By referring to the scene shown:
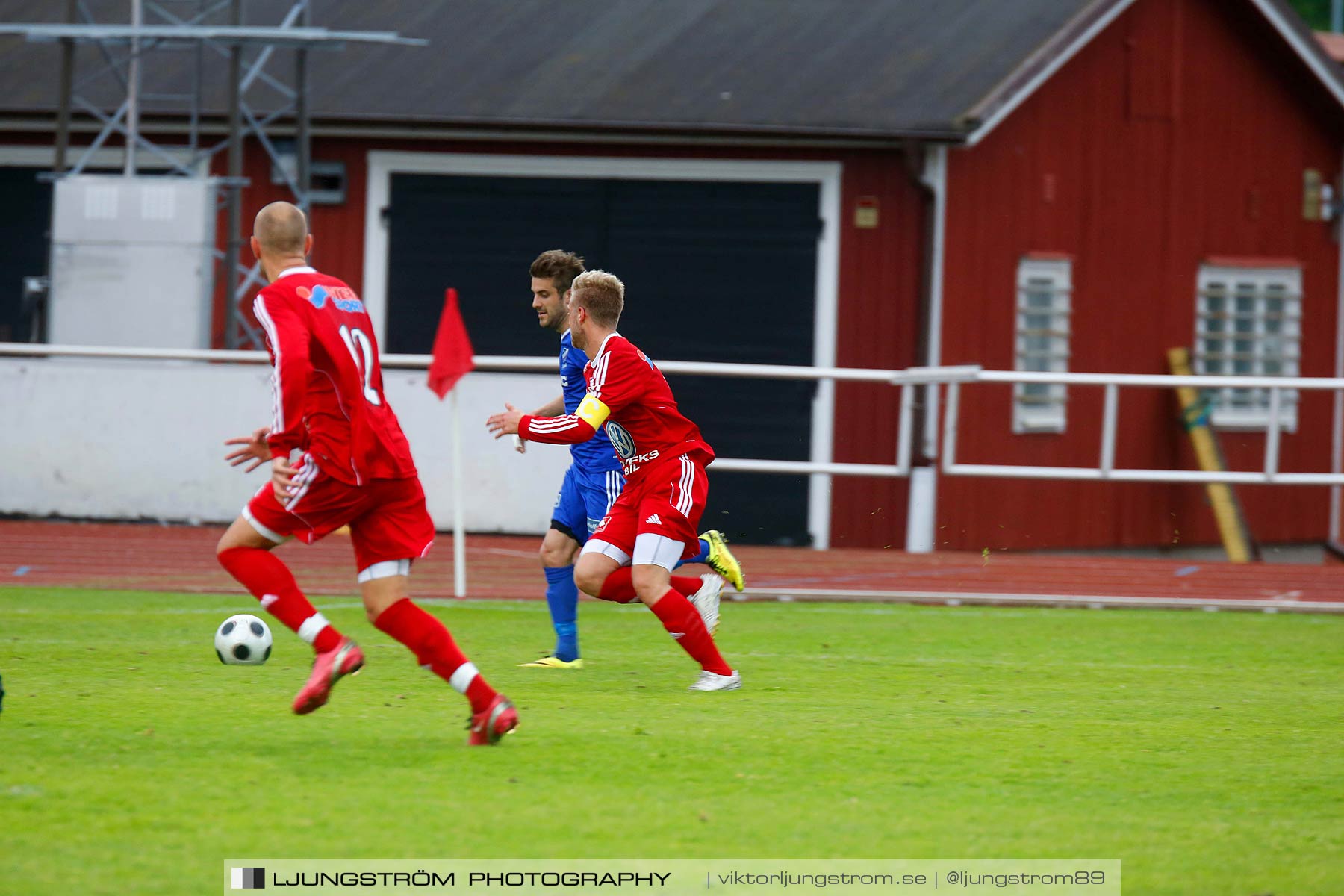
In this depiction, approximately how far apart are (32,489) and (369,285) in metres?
4.01

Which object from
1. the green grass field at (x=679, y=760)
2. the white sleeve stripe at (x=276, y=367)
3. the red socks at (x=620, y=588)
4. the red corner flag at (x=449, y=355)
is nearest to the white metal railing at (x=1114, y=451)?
the green grass field at (x=679, y=760)

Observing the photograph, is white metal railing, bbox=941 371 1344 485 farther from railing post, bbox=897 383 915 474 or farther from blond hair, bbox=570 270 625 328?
blond hair, bbox=570 270 625 328

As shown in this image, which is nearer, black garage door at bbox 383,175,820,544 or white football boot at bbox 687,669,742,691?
white football boot at bbox 687,669,742,691

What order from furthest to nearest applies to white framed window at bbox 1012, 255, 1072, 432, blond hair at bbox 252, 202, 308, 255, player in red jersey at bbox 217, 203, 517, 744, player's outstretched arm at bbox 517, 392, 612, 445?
white framed window at bbox 1012, 255, 1072, 432 < player's outstretched arm at bbox 517, 392, 612, 445 < blond hair at bbox 252, 202, 308, 255 < player in red jersey at bbox 217, 203, 517, 744

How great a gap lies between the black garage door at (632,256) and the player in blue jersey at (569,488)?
8.39 m

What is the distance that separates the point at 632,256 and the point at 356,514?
11.1m

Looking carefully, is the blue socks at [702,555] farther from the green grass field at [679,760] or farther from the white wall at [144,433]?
the white wall at [144,433]

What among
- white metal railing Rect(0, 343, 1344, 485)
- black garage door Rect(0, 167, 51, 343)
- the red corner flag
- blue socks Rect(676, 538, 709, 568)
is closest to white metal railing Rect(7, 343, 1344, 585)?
white metal railing Rect(0, 343, 1344, 485)

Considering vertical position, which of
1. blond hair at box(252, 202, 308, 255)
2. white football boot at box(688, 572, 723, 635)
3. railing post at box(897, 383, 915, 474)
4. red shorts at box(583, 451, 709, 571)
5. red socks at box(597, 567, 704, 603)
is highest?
blond hair at box(252, 202, 308, 255)

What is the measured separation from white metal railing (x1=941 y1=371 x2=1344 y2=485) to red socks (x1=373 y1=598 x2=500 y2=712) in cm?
665

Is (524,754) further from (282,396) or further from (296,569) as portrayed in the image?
(296,569)

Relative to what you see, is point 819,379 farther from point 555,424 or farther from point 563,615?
point 555,424

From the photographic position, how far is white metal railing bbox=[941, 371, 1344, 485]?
1207 cm

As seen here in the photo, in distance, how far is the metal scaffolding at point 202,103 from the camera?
15641mm
